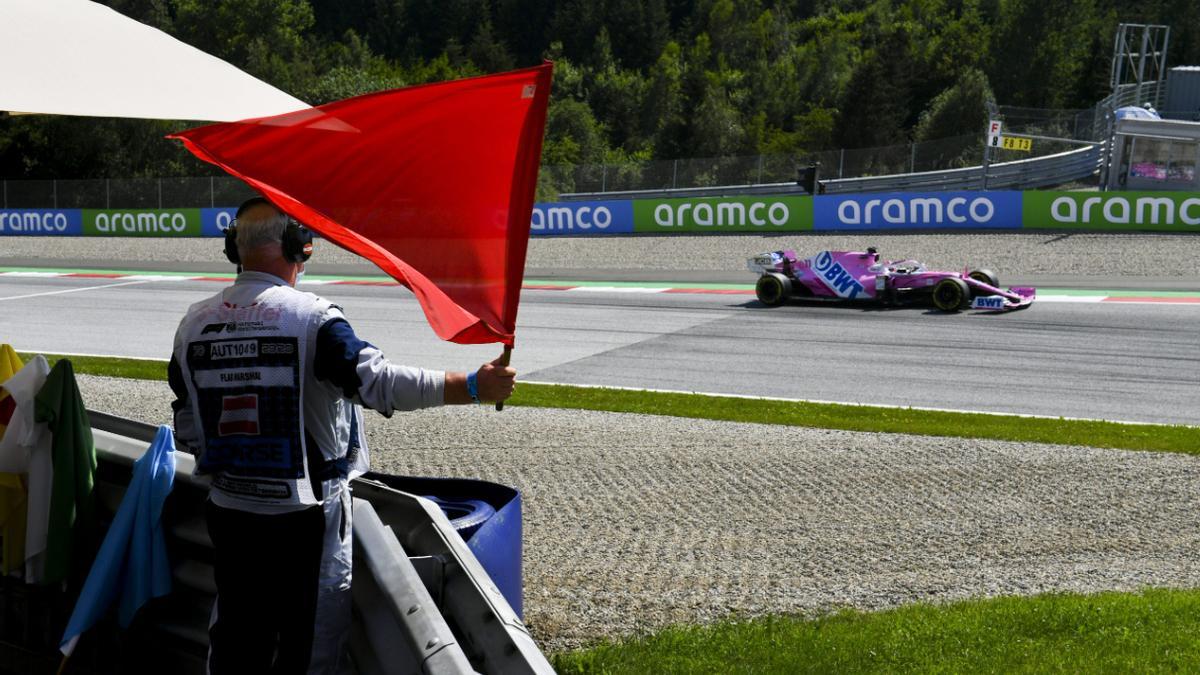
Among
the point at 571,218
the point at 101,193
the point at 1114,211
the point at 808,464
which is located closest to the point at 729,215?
the point at 571,218

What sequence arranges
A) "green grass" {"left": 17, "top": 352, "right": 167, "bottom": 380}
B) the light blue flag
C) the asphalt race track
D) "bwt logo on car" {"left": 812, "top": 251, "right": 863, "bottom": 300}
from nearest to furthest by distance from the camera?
the light blue flag < the asphalt race track < "green grass" {"left": 17, "top": 352, "right": 167, "bottom": 380} < "bwt logo on car" {"left": 812, "top": 251, "right": 863, "bottom": 300}

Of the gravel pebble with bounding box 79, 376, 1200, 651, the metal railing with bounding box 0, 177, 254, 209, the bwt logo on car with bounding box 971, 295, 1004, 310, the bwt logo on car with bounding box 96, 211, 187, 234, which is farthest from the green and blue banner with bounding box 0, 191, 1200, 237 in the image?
the gravel pebble with bounding box 79, 376, 1200, 651

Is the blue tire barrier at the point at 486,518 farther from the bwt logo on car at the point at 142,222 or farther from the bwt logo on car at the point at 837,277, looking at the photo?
the bwt logo on car at the point at 142,222

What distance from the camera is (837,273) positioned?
19125 mm

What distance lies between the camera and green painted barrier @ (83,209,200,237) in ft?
116

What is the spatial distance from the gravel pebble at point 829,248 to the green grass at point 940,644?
1943 centimetres

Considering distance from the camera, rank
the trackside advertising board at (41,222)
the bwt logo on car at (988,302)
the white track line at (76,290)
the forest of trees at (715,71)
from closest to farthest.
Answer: the bwt logo on car at (988,302), the white track line at (76,290), the trackside advertising board at (41,222), the forest of trees at (715,71)

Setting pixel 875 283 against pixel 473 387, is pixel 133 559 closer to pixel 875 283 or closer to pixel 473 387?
pixel 473 387

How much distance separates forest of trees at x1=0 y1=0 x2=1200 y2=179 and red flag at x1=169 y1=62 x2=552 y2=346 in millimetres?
50870

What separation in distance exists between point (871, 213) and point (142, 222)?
22222 mm

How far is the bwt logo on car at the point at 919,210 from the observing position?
88.6 feet

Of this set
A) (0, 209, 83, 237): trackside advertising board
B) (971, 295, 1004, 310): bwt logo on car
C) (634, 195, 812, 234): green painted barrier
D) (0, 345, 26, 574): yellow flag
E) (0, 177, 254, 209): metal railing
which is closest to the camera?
(0, 345, 26, 574): yellow flag

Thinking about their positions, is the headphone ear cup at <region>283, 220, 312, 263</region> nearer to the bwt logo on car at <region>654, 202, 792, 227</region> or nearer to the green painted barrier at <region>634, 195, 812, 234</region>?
the green painted barrier at <region>634, 195, 812, 234</region>

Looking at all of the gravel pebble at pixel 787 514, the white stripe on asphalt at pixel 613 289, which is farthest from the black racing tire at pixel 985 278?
the gravel pebble at pixel 787 514
